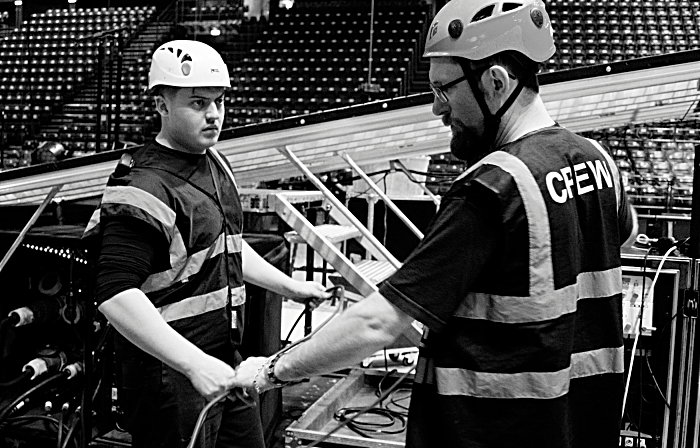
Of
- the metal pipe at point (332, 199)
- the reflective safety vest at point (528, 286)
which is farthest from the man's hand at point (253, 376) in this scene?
the metal pipe at point (332, 199)

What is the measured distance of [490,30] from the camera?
162 centimetres

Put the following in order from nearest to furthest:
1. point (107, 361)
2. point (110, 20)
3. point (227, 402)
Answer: point (227, 402) → point (107, 361) → point (110, 20)

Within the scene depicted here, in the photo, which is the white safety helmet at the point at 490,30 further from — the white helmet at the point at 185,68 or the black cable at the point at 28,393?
the black cable at the point at 28,393

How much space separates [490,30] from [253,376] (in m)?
0.97

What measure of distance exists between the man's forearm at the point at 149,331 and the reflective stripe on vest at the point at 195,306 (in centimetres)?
23

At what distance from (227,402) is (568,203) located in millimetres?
1409

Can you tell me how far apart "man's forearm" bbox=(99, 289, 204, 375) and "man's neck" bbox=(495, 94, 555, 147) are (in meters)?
1.09

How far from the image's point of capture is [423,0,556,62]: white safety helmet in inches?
64.1

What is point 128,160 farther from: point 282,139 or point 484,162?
point 484,162

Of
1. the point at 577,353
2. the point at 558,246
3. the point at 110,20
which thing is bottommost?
the point at 577,353

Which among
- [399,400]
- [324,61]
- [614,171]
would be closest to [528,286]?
[614,171]

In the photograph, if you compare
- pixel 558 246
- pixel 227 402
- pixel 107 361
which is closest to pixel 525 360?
pixel 558 246

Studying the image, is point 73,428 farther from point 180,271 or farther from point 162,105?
point 162,105

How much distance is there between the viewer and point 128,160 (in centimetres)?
258
